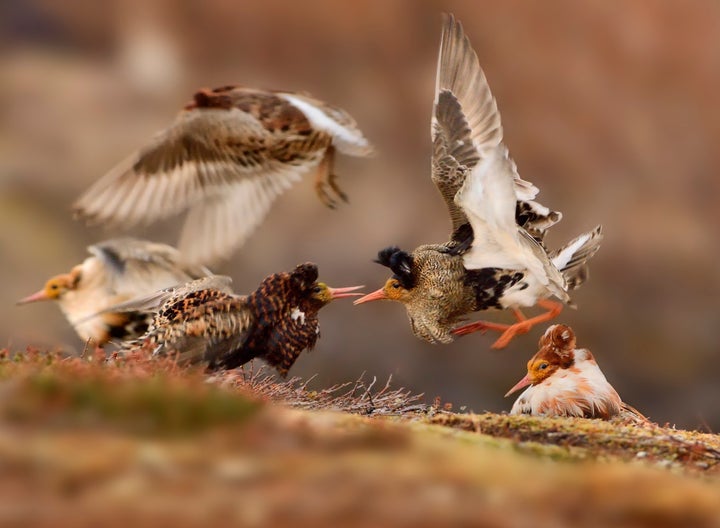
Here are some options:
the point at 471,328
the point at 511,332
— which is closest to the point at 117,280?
the point at 471,328

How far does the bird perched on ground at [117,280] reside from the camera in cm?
661

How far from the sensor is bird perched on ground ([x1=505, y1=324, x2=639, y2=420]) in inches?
225

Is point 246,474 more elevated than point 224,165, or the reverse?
point 224,165

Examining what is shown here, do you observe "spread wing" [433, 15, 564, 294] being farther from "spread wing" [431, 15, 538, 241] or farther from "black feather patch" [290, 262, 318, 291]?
"black feather patch" [290, 262, 318, 291]

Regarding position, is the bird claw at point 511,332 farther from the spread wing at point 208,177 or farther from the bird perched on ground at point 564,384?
the spread wing at point 208,177

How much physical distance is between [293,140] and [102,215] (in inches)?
51.5

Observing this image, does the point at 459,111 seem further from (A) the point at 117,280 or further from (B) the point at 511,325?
(A) the point at 117,280

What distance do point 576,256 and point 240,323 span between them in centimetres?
226

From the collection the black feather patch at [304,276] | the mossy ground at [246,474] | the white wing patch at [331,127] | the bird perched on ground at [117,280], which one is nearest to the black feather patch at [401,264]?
the black feather patch at [304,276]

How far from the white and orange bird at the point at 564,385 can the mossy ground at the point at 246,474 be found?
6.80ft

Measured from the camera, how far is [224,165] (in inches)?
261

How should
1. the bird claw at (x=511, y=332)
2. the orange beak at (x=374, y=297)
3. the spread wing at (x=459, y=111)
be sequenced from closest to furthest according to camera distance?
the spread wing at (x=459, y=111) < the bird claw at (x=511, y=332) < the orange beak at (x=374, y=297)

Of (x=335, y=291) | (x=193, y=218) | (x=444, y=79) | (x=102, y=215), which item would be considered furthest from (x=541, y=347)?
(x=102, y=215)

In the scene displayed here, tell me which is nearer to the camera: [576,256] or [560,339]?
[560,339]
